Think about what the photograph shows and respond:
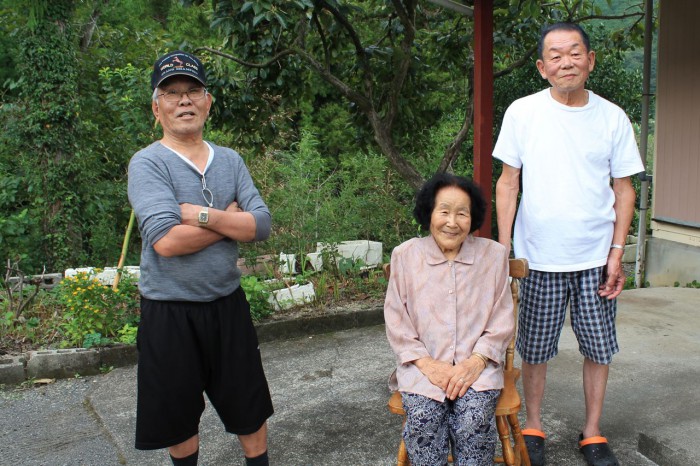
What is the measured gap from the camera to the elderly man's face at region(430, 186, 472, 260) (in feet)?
8.97

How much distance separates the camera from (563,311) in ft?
9.80

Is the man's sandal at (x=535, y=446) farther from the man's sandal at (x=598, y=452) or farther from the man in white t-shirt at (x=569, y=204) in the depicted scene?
the man's sandal at (x=598, y=452)

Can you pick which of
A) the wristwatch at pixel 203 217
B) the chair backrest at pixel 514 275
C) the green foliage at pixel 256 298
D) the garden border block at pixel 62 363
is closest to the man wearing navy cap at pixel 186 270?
the wristwatch at pixel 203 217

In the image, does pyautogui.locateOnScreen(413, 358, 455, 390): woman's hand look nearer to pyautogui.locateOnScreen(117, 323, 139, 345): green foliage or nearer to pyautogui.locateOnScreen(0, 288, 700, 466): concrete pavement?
pyautogui.locateOnScreen(0, 288, 700, 466): concrete pavement

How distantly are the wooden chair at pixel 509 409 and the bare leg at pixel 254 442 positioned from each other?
0.53 meters

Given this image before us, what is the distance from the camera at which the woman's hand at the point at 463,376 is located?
2580 mm

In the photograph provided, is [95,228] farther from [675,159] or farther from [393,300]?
[675,159]

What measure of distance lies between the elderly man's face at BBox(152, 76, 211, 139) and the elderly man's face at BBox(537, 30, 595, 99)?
142 centimetres

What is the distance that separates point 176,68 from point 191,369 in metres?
1.11

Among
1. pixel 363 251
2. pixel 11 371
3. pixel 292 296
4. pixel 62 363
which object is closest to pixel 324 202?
pixel 363 251

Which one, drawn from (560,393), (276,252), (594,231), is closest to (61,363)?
(276,252)

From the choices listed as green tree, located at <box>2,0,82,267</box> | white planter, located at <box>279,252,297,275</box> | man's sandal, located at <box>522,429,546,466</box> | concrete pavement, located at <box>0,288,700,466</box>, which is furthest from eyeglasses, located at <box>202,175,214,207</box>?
green tree, located at <box>2,0,82,267</box>

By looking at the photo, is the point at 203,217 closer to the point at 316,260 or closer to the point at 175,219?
the point at 175,219

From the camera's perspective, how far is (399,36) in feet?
20.8
